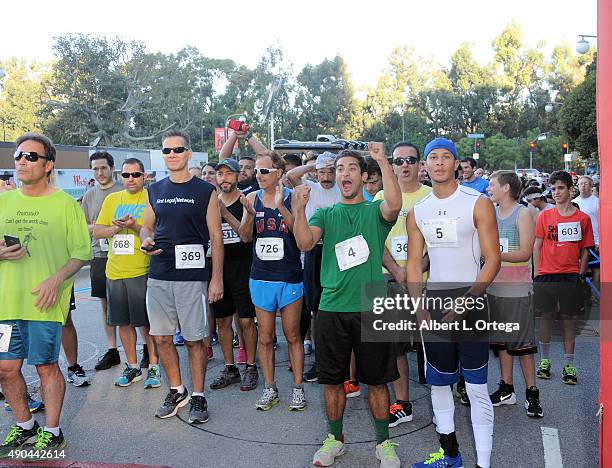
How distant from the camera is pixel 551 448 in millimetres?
3740

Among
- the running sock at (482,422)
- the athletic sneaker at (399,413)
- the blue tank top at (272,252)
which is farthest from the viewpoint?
the blue tank top at (272,252)

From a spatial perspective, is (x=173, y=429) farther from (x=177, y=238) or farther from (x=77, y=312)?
(x=77, y=312)

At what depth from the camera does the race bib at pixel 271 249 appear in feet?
15.3

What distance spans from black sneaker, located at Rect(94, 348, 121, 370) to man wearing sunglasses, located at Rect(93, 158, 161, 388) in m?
0.43

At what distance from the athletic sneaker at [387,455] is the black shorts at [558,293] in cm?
261

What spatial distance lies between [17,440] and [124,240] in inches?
75.6

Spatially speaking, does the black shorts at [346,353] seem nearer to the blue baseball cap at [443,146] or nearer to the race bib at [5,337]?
the blue baseball cap at [443,146]

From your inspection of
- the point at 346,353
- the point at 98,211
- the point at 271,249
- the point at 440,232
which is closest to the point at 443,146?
the point at 440,232

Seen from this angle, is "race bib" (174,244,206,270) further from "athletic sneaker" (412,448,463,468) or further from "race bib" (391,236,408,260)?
"athletic sneaker" (412,448,463,468)

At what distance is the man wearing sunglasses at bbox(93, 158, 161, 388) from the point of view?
510 centimetres

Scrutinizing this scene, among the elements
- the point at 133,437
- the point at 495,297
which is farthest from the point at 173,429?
the point at 495,297

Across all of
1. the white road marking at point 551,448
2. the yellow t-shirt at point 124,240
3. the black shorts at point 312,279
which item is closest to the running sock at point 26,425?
the yellow t-shirt at point 124,240

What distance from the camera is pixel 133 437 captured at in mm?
4066

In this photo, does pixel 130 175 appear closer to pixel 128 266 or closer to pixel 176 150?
pixel 128 266
